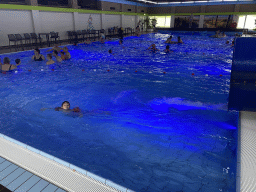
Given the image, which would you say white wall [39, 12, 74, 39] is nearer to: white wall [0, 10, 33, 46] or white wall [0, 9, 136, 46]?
white wall [0, 9, 136, 46]

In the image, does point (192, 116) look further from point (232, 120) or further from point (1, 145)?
point (1, 145)

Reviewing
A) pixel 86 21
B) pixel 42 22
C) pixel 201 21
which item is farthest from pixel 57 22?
pixel 201 21

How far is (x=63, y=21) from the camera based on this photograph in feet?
53.6

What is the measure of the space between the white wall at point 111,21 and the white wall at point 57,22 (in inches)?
198

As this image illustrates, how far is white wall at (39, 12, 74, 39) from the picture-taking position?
579 inches

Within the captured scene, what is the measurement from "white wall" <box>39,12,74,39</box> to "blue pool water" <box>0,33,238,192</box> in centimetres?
782

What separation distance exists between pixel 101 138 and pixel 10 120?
2256mm

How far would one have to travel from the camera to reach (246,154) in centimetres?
243

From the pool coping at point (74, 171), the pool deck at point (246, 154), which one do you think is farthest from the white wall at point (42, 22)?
the pool deck at point (246, 154)

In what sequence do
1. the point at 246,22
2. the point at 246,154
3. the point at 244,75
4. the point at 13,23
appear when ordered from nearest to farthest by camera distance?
the point at 246,154 → the point at 244,75 → the point at 13,23 → the point at 246,22

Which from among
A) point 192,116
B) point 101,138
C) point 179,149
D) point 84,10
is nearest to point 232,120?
point 192,116

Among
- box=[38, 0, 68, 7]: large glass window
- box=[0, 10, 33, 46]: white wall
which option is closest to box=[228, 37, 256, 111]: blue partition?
box=[0, 10, 33, 46]: white wall

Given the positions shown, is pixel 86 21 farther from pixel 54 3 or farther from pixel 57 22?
pixel 57 22

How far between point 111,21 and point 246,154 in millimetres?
22014
